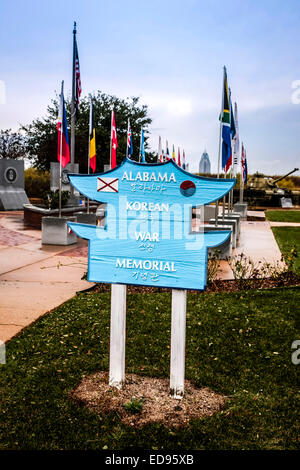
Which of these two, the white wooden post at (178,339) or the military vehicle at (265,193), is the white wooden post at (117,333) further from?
the military vehicle at (265,193)

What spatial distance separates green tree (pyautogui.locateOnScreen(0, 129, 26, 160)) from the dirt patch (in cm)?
3989

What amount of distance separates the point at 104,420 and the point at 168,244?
1.45 meters

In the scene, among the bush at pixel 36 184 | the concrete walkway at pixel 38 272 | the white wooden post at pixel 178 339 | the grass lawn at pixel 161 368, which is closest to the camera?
the grass lawn at pixel 161 368

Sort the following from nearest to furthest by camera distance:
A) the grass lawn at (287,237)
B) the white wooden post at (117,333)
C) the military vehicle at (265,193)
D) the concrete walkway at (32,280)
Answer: the white wooden post at (117,333), the concrete walkway at (32,280), the grass lawn at (287,237), the military vehicle at (265,193)

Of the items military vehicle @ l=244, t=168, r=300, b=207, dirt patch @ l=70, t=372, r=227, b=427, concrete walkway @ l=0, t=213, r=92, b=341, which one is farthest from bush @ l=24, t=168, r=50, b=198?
dirt patch @ l=70, t=372, r=227, b=427

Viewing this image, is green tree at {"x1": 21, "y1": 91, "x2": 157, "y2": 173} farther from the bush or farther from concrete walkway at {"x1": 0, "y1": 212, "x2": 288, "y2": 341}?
concrete walkway at {"x1": 0, "y1": 212, "x2": 288, "y2": 341}

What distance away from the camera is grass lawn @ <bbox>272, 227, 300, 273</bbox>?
39.9 ft

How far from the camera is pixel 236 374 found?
4.31 meters

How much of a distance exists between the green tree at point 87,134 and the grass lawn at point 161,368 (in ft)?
101

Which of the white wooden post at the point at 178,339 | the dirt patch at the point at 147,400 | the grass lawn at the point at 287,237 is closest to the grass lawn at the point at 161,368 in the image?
the dirt patch at the point at 147,400

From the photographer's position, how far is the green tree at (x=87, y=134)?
38.7 meters

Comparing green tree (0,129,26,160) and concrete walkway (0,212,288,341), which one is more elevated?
green tree (0,129,26,160)
